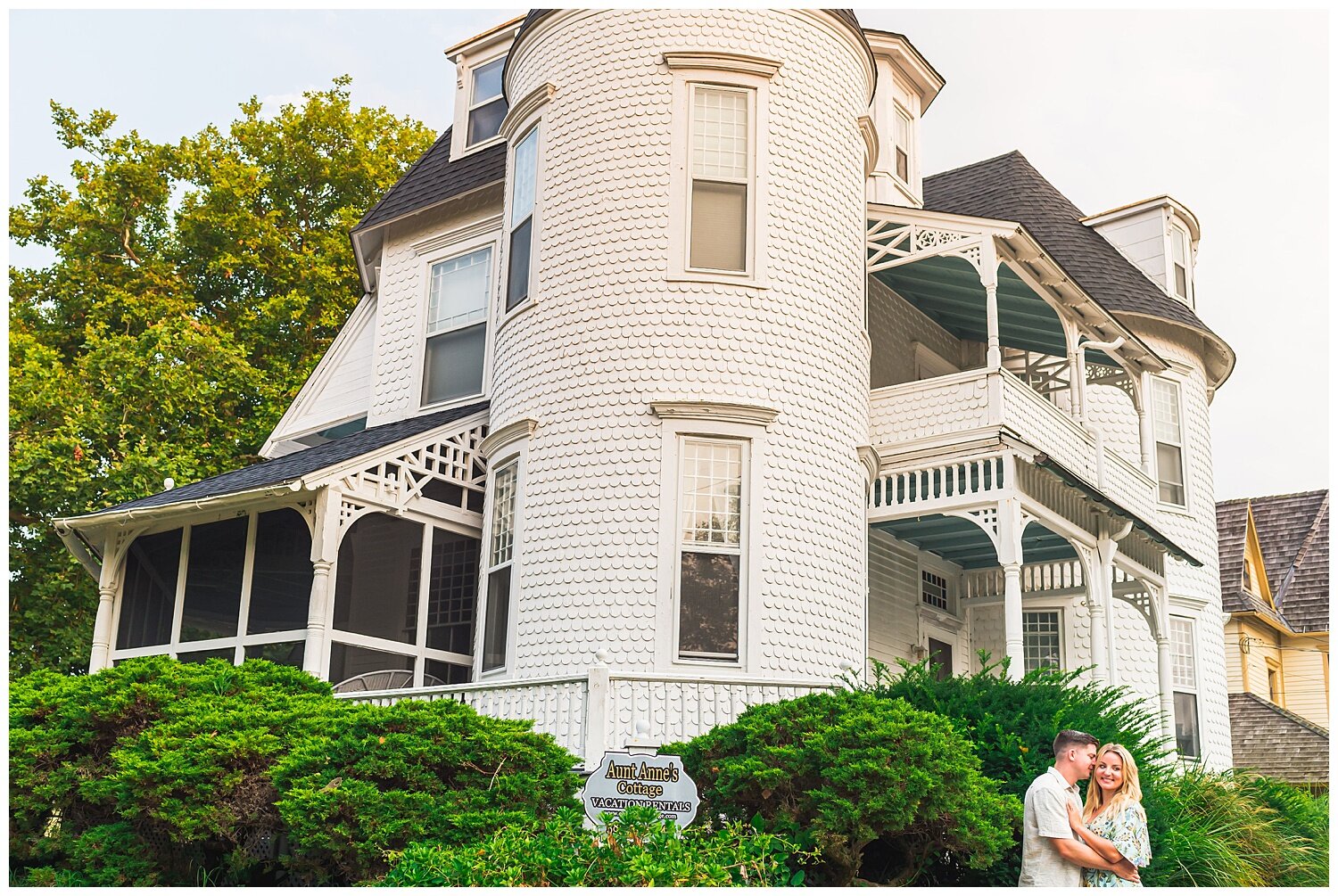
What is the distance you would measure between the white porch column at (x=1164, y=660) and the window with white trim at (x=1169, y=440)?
3.07m

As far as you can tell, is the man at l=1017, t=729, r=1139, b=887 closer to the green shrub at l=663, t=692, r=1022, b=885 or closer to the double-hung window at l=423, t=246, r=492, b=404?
the green shrub at l=663, t=692, r=1022, b=885

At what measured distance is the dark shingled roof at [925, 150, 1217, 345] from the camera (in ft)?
68.3

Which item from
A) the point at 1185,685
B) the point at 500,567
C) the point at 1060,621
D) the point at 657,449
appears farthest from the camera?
the point at 1185,685

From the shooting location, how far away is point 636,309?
43.7 feet

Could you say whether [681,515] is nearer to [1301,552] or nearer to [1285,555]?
[1301,552]

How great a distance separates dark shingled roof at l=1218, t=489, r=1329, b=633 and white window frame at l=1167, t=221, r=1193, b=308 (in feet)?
25.3

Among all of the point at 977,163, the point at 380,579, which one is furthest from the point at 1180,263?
the point at 380,579

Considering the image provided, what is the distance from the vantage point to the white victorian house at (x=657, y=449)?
12578mm

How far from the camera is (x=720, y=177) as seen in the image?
13789mm

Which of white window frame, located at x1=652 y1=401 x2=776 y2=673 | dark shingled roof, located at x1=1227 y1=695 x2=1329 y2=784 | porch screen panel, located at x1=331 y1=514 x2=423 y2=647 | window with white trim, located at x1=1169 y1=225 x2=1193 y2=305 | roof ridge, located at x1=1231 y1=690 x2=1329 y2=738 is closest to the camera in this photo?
white window frame, located at x1=652 y1=401 x2=776 y2=673

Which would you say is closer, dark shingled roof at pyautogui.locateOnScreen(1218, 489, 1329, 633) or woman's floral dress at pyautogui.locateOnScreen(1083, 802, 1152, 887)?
woman's floral dress at pyautogui.locateOnScreen(1083, 802, 1152, 887)

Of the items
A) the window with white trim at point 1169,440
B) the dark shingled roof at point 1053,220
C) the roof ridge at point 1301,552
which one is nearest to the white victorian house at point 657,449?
the window with white trim at point 1169,440

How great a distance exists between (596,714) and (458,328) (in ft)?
26.3

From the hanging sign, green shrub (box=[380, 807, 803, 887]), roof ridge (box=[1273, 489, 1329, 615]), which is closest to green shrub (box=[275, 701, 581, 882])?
green shrub (box=[380, 807, 803, 887])
